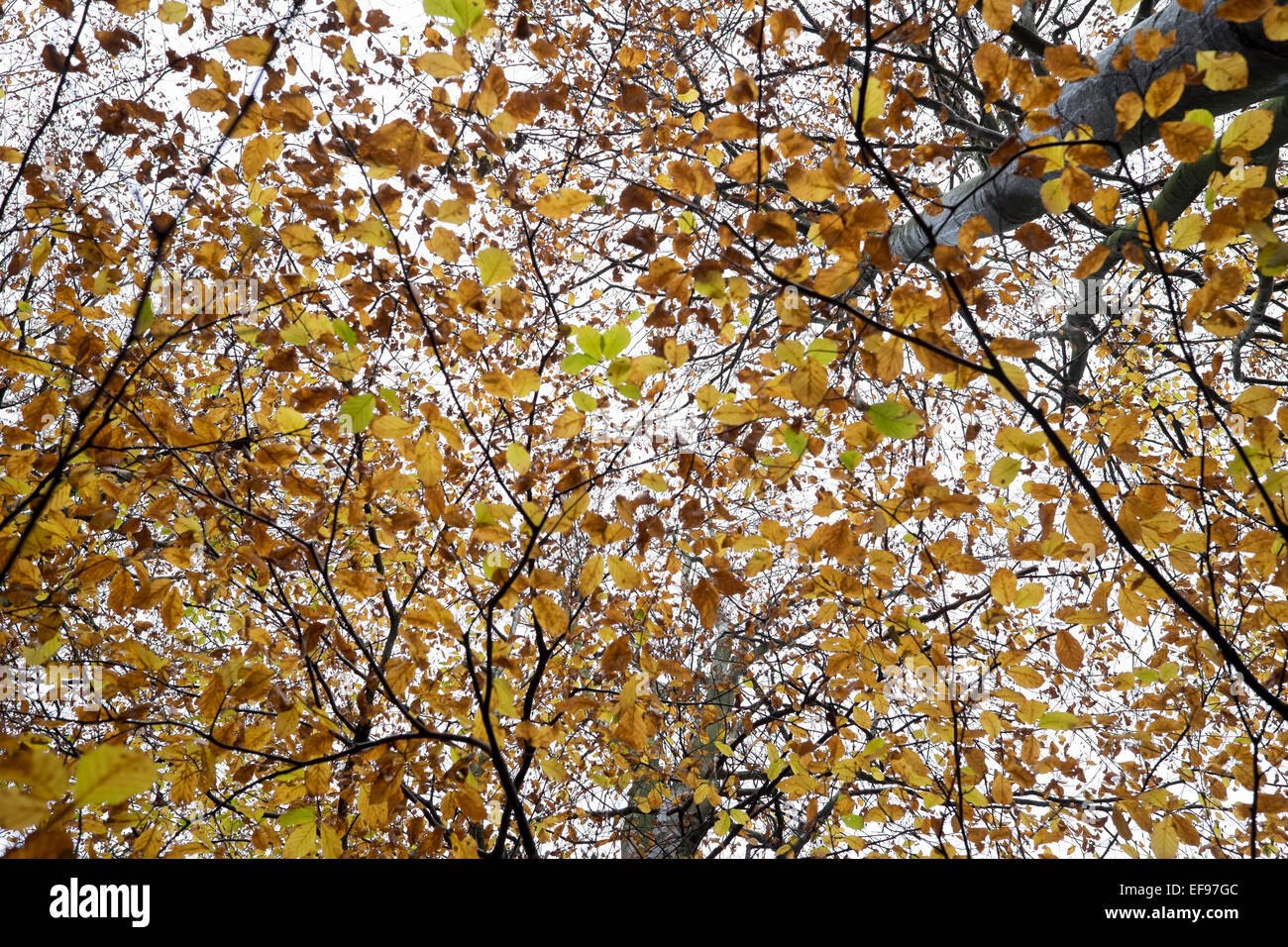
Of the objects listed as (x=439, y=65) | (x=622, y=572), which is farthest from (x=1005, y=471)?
(x=439, y=65)

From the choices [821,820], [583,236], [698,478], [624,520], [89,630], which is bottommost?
[821,820]

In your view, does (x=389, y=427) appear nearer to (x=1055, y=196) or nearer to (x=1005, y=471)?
(x=1005, y=471)

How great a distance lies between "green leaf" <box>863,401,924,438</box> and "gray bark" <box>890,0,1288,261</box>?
1.24 feet

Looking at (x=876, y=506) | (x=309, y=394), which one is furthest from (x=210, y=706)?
(x=876, y=506)

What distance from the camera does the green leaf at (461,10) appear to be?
1.49 m

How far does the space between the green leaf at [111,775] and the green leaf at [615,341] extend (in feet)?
3.68

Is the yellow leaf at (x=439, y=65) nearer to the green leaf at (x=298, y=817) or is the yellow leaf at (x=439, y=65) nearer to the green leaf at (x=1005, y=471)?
the green leaf at (x=1005, y=471)

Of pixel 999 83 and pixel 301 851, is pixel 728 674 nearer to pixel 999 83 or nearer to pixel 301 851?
pixel 301 851

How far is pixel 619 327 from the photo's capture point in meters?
1.51

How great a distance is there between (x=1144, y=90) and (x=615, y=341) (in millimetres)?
2207

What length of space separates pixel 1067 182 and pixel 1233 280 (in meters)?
0.51

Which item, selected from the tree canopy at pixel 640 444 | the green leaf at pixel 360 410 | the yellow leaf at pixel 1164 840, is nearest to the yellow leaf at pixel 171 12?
the tree canopy at pixel 640 444

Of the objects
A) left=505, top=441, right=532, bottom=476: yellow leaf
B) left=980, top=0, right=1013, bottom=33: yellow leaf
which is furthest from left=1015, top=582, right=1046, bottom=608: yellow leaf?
left=980, top=0, right=1013, bottom=33: yellow leaf

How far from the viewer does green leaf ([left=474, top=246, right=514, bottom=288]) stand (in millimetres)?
1715
